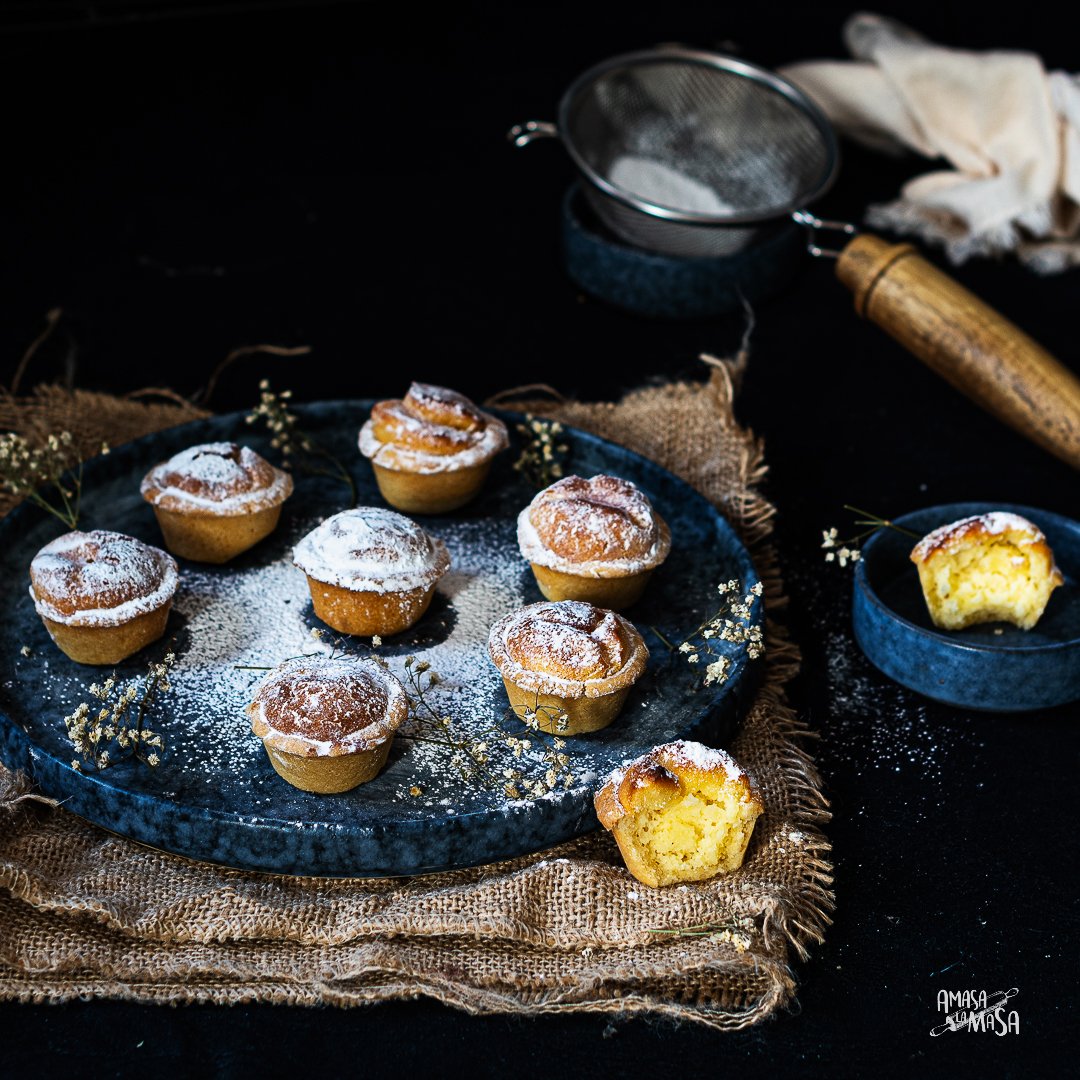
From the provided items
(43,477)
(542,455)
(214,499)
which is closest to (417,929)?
(214,499)

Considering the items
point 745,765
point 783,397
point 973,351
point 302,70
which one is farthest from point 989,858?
point 302,70

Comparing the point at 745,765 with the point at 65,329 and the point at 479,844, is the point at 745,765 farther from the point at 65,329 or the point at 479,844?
the point at 65,329

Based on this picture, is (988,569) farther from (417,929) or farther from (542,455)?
(417,929)

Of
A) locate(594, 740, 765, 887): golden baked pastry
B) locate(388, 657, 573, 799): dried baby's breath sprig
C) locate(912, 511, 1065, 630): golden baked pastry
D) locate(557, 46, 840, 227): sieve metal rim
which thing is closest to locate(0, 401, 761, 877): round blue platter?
locate(388, 657, 573, 799): dried baby's breath sprig

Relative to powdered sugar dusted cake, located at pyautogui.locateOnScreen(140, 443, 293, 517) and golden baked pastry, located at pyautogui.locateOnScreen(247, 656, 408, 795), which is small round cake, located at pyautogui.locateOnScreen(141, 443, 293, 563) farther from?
golden baked pastry, located at pyautogui.locateOnScreen(247, 656, 408, 795)

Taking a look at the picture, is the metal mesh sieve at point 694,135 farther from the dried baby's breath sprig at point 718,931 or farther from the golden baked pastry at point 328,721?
the dried baby's breath sprig at point 718,931

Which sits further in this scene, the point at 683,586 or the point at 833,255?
the point at 833,255
